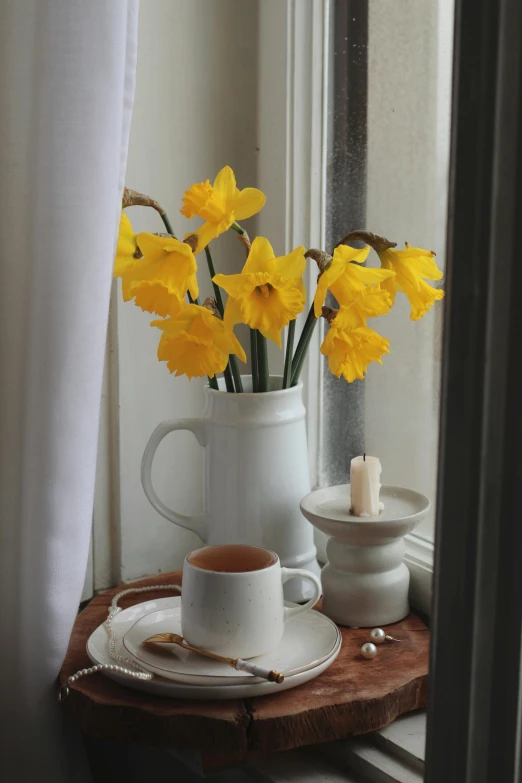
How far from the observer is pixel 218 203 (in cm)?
81

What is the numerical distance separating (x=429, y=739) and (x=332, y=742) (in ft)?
1.45

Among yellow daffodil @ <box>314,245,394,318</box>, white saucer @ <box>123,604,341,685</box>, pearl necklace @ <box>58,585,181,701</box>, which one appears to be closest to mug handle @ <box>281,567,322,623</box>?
white saucer @ <box>123,604,341,685</box>

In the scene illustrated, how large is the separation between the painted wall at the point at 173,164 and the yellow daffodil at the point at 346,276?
0.35 meters

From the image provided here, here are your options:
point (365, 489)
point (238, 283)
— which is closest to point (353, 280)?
point (238, 283)

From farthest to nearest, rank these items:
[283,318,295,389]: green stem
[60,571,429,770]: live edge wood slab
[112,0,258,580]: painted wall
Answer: [112,0,258,580]: painted wall
[283,318,295,389]: green stem
[60,571,429,770]: live edge wood slab

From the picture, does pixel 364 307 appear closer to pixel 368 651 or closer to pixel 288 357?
pixel 288 357

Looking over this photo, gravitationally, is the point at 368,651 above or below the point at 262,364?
below

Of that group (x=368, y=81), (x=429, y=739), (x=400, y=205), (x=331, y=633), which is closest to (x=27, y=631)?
(x=331, y=633)

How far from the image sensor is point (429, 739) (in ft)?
1.25

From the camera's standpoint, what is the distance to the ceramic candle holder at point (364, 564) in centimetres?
86

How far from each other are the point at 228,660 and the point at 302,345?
0.35 meters

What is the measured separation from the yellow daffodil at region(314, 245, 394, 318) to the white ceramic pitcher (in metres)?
0.15

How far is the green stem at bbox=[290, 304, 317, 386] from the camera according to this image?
2.97ft

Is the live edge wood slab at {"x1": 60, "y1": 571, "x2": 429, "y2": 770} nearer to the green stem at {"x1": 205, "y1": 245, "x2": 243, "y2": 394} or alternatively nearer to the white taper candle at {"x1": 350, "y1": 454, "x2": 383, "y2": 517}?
the white taper candle at {"x1": 350, "y1": 454, "x2": 383, "y2": 517}
